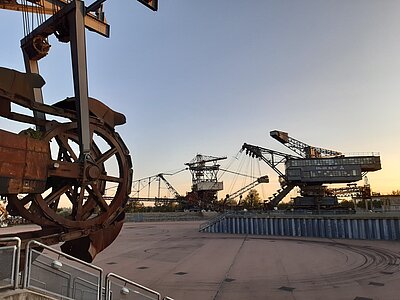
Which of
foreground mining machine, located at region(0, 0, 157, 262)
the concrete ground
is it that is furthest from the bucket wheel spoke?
the concrete ground

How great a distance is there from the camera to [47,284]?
5.71 metres

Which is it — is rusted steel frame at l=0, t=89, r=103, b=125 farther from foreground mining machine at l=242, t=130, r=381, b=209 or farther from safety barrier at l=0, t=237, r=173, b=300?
foreground mining machine at l=242, t=130, r=381, b=209

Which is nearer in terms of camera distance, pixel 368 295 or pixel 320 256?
pixel 368 295

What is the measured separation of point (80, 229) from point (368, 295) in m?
11.1

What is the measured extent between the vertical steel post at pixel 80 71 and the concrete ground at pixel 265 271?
778 cm

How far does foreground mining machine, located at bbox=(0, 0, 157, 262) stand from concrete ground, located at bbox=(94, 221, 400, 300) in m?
5.71

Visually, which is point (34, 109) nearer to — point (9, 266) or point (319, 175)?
point (9, 266)

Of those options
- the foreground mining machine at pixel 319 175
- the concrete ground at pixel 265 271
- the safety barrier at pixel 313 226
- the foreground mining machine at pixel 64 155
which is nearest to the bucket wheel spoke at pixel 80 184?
the foreground mining machine at pixel 64 155

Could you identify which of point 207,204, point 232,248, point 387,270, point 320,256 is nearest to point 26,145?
point 387,270

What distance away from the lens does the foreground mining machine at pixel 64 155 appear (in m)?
6.75

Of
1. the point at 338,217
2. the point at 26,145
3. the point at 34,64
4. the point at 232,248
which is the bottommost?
the point at 232,248

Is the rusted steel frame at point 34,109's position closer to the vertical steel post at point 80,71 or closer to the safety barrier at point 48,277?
the vertical steel post at point 80,71

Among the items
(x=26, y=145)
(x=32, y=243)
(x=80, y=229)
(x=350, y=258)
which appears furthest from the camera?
(x=350, y=258)

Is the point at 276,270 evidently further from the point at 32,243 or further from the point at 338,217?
the point at 338,217
